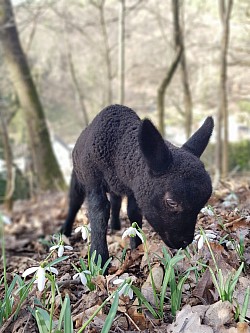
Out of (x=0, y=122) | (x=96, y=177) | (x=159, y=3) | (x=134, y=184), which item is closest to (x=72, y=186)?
(x=96, y=177)

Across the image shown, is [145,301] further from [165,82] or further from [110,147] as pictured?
[165,82]

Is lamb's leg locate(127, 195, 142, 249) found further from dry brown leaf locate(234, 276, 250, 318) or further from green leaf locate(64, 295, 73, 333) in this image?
green leaf locate(64, 295, 73, 333)

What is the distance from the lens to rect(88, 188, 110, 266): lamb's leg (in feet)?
10.2

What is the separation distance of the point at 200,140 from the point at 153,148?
50cm

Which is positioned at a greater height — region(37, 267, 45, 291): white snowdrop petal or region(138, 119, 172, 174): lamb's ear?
region(138, 119, 172, 174): lamb's ear

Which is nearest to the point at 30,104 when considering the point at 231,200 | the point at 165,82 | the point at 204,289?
the point at 165,82

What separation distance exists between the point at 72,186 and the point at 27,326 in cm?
223

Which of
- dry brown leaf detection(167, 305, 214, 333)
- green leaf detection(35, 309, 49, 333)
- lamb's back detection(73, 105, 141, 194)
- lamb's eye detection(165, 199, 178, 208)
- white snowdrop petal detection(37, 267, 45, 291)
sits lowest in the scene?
dry brown leaf detection(167, 305, 214, 333)

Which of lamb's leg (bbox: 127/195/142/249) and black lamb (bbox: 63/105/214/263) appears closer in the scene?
black lamb (bbox: 63/105/214/263)

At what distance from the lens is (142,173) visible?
288cm

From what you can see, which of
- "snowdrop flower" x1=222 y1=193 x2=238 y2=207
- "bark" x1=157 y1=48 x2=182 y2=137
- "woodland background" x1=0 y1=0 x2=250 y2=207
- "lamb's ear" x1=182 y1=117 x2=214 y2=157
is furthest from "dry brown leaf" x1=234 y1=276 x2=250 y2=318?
"bark" x1=157 y1=48 x2=182 y2=137

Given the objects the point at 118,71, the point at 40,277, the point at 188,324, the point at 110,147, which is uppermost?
the point at 118,71

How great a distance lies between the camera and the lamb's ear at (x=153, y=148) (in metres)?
2.59

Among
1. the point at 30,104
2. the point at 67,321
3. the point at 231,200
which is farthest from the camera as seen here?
the point at 30,104
